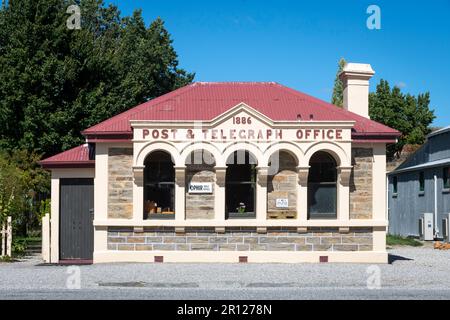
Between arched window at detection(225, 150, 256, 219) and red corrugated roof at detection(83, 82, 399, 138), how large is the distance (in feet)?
4.81

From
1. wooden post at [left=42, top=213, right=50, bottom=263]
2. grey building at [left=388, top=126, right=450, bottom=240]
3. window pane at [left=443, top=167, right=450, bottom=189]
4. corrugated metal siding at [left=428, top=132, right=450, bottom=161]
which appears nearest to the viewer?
wooden post at [left=42, top=213, right=50, bottom=263]

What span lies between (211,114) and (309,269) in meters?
5.31

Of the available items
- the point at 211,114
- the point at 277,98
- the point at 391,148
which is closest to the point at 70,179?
the point at 211,114

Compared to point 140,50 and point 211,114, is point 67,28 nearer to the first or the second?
point 140,50

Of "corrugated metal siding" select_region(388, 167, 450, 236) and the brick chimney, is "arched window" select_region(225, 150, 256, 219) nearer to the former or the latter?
the brick chimney

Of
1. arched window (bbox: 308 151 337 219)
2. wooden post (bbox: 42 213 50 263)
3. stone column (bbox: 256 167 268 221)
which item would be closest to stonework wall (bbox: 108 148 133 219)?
wooden post (bbox: 42 213 50 263)

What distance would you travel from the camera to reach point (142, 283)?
563 inches

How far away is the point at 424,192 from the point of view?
3662cm

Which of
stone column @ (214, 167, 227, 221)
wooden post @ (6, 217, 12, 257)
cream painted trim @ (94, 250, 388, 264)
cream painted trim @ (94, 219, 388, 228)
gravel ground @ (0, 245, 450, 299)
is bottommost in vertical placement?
gravel ground @ (0, 245, 450, 299)

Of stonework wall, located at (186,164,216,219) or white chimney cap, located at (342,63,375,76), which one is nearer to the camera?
stonework wall, located at (186,164,216,219)

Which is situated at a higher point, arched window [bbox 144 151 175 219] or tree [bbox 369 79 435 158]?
tree [bbox 369 79 435 158]

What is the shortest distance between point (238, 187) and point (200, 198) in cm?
115

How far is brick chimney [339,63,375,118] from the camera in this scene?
2258cm

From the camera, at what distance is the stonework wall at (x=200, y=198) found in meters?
19.5
